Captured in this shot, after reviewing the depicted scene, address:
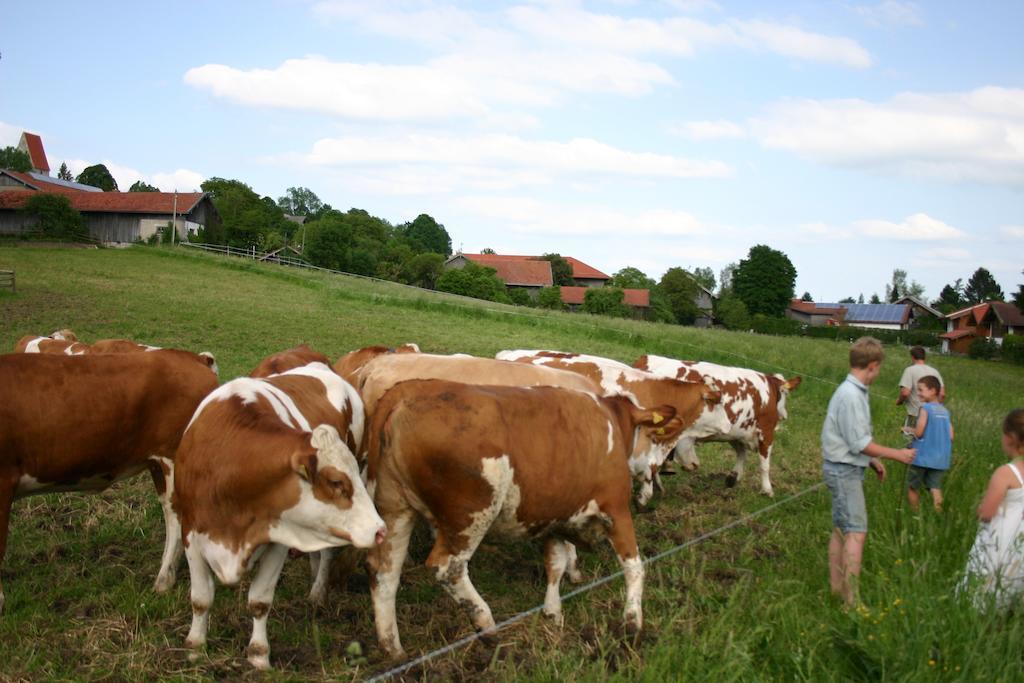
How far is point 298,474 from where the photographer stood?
5.15 metres

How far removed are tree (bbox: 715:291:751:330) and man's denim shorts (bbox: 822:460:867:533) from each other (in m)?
79.1

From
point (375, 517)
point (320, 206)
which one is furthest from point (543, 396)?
point (320, 206)

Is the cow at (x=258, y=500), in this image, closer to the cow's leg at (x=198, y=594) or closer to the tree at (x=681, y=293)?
the cow's leg at (x=198, y=594)

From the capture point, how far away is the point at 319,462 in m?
5.12

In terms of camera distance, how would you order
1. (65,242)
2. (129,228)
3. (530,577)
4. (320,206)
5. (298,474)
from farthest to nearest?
(320,206) → (129,228) → (65,242) → (530,577) → (298,474)

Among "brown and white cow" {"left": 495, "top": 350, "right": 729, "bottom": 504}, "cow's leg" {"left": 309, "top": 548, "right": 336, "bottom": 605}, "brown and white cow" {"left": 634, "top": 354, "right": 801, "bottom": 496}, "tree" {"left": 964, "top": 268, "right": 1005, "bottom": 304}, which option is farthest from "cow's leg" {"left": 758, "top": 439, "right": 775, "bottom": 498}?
"tree" {"left": 964, "top": 268, "right": 1005, "bottom": 304}

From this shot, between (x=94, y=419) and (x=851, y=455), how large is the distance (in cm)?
594

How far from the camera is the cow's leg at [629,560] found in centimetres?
617

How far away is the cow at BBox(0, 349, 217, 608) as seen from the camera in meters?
6.23

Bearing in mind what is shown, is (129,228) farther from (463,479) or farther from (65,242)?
(463,479)

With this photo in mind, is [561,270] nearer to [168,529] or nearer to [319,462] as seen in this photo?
[168,529]

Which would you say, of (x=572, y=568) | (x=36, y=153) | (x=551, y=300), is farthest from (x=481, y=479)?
(x=36, y=153)

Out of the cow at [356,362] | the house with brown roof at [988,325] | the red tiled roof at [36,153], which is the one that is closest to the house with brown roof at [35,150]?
the red tiled roof at [36,153]

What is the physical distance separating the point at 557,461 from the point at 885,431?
41.9 feet
